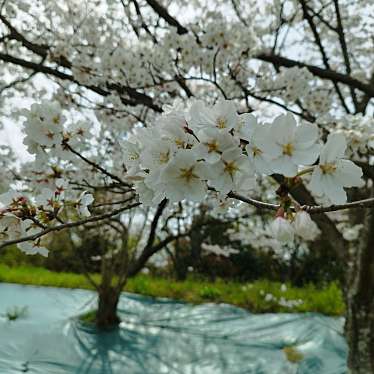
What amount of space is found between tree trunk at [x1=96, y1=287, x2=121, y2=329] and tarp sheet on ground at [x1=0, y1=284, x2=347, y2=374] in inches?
7.3

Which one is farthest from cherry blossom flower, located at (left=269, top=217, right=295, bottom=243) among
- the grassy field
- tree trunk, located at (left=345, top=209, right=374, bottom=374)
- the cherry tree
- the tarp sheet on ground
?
the grassy field

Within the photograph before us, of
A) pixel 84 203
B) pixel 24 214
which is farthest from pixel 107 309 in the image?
pixel 24 214

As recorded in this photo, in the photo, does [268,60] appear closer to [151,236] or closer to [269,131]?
[151,236]

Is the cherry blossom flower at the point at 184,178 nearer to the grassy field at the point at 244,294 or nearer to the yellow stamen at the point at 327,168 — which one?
the yellow stamen at the point at 327,168

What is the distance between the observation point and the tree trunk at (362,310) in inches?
113

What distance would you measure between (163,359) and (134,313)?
190 cm

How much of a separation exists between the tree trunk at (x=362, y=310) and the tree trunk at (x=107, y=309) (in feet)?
9.30

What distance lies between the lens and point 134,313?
19.1ft

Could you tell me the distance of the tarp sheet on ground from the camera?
371cm

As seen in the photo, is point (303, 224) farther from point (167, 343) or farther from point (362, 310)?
point (167, 343)

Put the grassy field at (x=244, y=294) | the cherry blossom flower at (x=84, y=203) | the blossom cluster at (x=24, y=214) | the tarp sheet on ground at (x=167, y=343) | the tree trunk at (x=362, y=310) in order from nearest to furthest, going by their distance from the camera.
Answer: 1. the blossom cluster at (x=24, y=214)
2. the cherry blossom flower at (x=84, y=203)
3. the tree trunk at (x=362, y=310)
4. the tarp sheet on ground at (x=167, y=343)
5. the grassy field at (x=244, y=294)

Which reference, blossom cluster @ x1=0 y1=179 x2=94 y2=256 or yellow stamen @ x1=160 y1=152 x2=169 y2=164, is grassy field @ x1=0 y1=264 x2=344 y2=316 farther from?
yellow stamen @ x1=160 y1=152 x2=169 y2=164

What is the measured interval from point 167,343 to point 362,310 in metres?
2.12

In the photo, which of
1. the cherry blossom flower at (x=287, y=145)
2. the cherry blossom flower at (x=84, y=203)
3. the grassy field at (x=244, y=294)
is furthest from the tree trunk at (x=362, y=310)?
the grassy field at (x=244, y=294)
